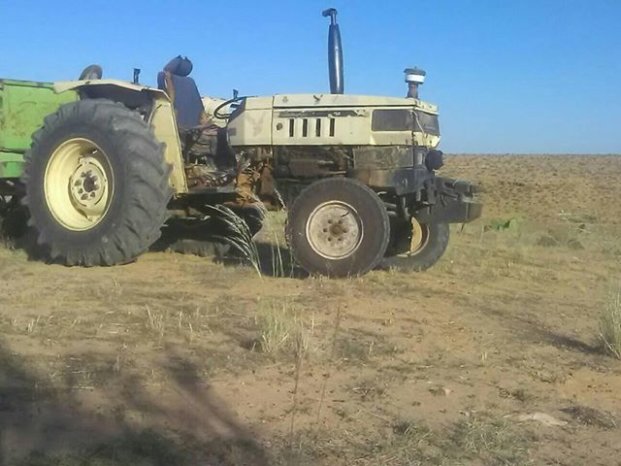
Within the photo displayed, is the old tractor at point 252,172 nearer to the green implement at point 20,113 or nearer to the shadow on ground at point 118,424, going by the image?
the green implement at point 20,113

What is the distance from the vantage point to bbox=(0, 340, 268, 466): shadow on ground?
3627 millimetres

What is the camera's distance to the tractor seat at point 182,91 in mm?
9156

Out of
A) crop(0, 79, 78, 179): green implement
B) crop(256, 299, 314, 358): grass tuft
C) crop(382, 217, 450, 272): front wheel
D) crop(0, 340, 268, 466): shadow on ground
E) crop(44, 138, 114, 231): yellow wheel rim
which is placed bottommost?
crop(0, 340, 268, 466): shadow on ground

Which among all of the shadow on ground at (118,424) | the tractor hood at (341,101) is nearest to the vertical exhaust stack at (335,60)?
the tractor hood at (341,101)

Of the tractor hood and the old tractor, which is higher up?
the tractor hood

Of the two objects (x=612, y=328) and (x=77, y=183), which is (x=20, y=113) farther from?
(x=612, y=328)

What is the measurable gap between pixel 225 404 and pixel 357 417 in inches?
26.6

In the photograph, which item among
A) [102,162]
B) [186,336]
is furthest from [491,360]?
[102,162]

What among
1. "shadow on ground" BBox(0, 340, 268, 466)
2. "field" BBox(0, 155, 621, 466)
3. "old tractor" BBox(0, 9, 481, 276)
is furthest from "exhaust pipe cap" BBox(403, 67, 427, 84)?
"shadow on ground" BBox(0, 340, 268, 466)

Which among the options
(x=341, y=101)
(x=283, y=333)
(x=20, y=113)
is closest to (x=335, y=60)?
(x=341, y=101)

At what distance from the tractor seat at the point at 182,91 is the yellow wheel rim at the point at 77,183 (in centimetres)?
106

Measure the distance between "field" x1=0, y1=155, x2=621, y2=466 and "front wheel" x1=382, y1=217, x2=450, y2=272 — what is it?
0.44 m

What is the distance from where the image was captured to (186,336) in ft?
18.4

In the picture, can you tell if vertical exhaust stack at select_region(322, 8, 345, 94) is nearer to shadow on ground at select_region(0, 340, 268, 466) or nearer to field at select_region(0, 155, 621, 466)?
field at select_region(0, 155, 621, 466)
